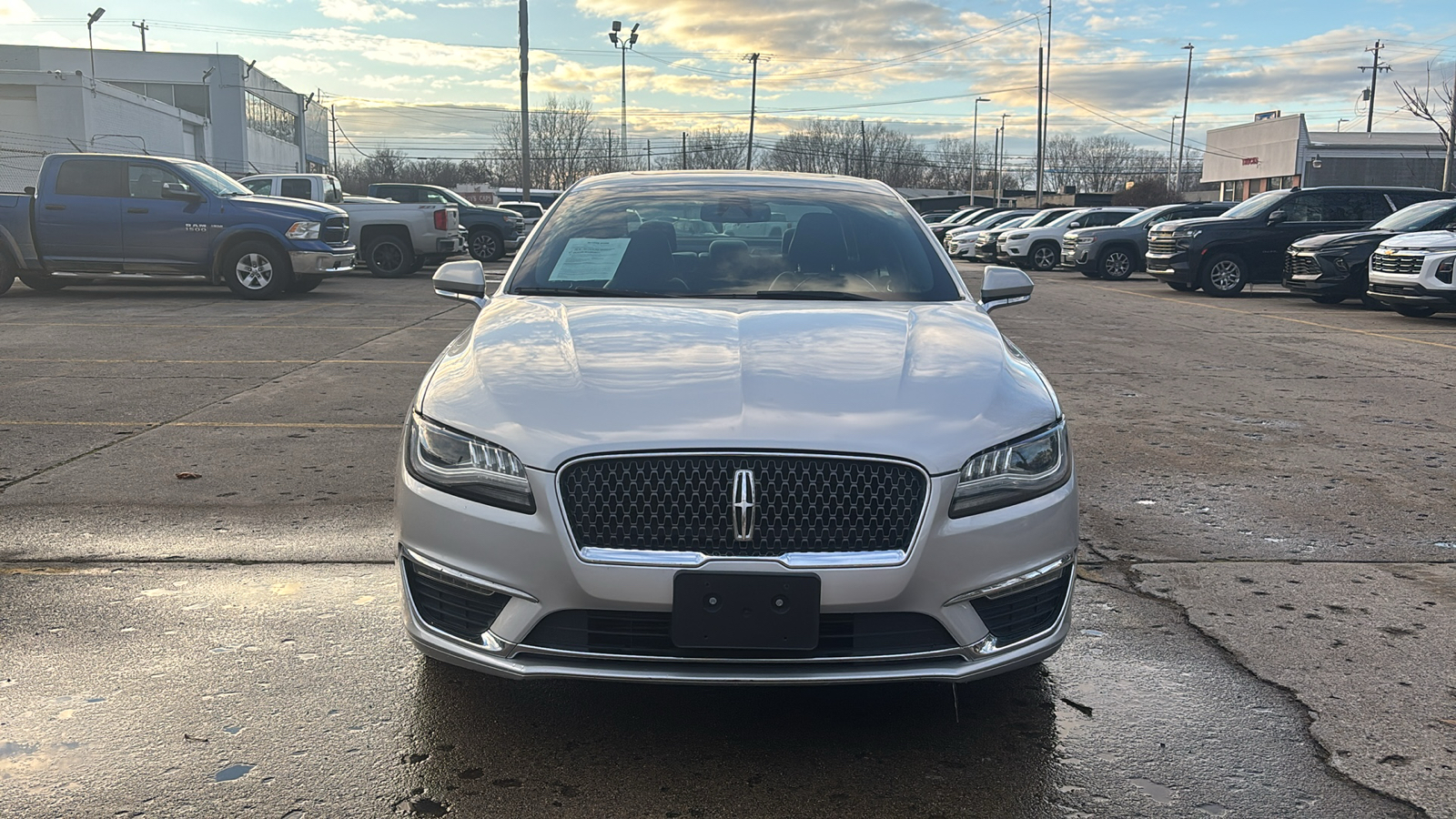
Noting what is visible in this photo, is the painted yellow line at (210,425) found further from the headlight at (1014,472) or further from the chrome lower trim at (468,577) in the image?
the headlight at (1014,472)

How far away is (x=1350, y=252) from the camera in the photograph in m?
16.5

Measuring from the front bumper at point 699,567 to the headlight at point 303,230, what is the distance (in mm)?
13914

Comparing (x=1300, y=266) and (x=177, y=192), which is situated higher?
(x=177, y=192)

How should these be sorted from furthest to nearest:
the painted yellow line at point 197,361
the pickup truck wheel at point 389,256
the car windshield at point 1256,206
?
1. the pickup truck wheel at point 389,256
2. the car windshield at point 1256,206
3. the painted yellow line at point 197,361

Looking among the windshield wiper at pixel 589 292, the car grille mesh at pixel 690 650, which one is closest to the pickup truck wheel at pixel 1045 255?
the windshield wiper at pixel 589 292

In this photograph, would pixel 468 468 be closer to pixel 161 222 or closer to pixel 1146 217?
pixel 161 222

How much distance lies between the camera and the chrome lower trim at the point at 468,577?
2768 millimetres

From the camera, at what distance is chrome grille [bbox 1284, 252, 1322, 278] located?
1684 cm

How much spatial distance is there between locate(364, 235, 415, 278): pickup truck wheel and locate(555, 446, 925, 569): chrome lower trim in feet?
63.1

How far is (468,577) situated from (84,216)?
1509 cm

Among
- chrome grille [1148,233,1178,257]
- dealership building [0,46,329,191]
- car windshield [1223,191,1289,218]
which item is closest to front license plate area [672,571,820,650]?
chrome grille [1148,233,1178,257]

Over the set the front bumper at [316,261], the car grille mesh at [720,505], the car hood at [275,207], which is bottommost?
the car grille mesh at [720,505]

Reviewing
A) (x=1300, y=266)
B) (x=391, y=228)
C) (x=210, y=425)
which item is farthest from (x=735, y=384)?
(x=391, y=228)

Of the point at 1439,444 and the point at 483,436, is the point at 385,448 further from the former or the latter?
the point at 1439,444
